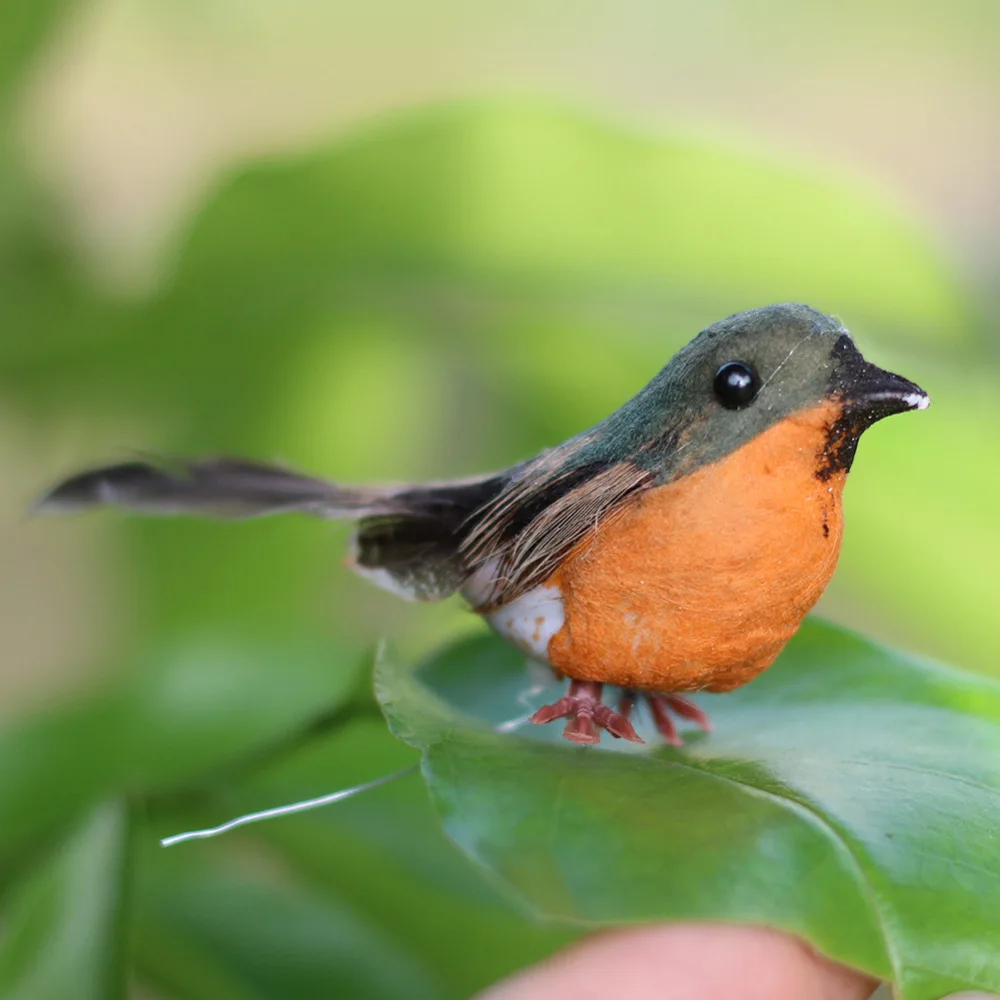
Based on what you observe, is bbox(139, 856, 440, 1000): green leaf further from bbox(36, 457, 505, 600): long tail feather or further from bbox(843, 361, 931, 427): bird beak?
bbox(843, 361, 931, 427): bird beak

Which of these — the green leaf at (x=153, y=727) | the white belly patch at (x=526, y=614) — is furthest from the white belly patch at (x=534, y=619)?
the green leaf at (x=153, y=727)

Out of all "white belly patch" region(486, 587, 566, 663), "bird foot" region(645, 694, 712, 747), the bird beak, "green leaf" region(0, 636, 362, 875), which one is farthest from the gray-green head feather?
"green leaf" region(0, 636, 362, 875)

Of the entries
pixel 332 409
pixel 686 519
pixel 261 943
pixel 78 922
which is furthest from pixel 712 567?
pixel 332 409

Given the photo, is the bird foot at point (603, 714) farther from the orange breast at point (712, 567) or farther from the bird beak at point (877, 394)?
the bird beak at point (877, 394)

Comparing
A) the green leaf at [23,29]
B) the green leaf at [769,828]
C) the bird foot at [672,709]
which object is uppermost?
the green leaf at [23,29]

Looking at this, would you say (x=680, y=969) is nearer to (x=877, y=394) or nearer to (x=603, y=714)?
(x=603, y=714)
